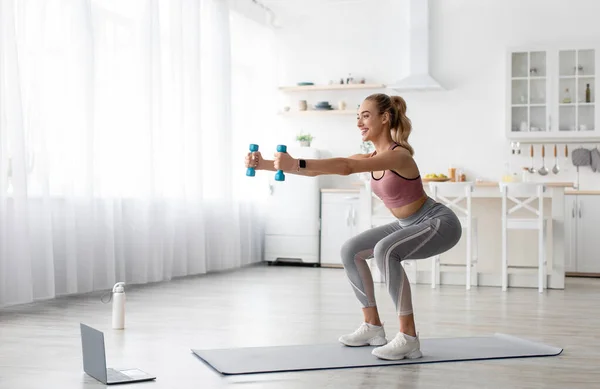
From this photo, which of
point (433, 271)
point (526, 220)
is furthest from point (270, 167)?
point (526, 220)

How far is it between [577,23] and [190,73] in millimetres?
4200

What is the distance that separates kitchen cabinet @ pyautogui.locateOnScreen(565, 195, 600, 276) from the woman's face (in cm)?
477

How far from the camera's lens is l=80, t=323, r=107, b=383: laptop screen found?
2.98 m

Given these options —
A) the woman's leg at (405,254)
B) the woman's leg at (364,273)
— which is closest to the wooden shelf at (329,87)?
the woman's leg at (364,273)

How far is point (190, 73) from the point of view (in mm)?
7172

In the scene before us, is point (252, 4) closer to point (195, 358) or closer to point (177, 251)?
point (177, 251)

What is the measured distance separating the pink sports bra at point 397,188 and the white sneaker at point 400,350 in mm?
612

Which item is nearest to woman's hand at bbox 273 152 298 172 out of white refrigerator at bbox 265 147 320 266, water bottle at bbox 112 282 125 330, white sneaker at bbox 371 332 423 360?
white sneaker at bbox 371 332 423 360

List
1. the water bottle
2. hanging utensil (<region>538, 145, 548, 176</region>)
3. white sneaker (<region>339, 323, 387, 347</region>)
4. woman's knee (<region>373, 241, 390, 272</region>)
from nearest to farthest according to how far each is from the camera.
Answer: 1. woman's knee (<region>373, 241, 390, 272</region>)
2. white sneaker (<region>339, 323, 387, 347</region>)
3. the water bottle
4. hanging utensil (<region>538, 145, 548, 176</region>)

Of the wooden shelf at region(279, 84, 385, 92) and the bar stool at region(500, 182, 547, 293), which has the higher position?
the wooden shelf at region(279, 84, 385, 92)

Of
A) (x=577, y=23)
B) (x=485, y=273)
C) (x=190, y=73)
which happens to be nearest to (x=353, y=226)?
(x=485, y=273)

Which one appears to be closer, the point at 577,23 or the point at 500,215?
the point at 500,215

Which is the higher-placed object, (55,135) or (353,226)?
(55,135)

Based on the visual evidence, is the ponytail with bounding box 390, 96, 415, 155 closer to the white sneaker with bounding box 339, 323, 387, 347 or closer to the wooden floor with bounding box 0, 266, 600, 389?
the white sneaker with bounding box 339, 323, 387, 347
